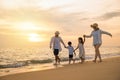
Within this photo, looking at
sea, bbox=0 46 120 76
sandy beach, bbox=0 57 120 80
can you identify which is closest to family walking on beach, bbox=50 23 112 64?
sea, bbox=0 46 120 76

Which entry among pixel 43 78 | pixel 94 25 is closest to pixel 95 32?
pixel 94 25

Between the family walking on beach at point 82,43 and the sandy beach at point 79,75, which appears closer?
the sandy beach at point 79,75

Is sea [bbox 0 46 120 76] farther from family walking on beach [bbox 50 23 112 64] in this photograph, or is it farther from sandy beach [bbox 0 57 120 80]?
sandy beach [bbox 0 57 120 80]

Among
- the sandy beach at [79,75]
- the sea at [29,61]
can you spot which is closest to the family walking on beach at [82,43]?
the sea at [29,61]

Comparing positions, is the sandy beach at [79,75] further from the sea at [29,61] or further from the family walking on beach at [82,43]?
the family walking on beach at [82,43]

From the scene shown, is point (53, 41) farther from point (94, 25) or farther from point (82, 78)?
point (82, 78)

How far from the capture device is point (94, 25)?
13453 millimetres

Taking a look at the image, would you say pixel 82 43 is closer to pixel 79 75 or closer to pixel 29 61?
pixel 29 61

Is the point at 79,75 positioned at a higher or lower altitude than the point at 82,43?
lower

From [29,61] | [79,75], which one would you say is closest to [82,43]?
[29,61]

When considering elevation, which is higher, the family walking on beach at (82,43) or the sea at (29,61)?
the family walking on beach at (82,43)

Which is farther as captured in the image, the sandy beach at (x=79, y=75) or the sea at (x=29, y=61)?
the sea at (x=29, y=61)

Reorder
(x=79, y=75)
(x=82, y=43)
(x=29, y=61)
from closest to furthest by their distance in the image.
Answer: (x=79, y=75), (x=82, y=43), (x=29, y=61)

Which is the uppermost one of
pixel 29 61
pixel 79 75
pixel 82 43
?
pixel 82 43
